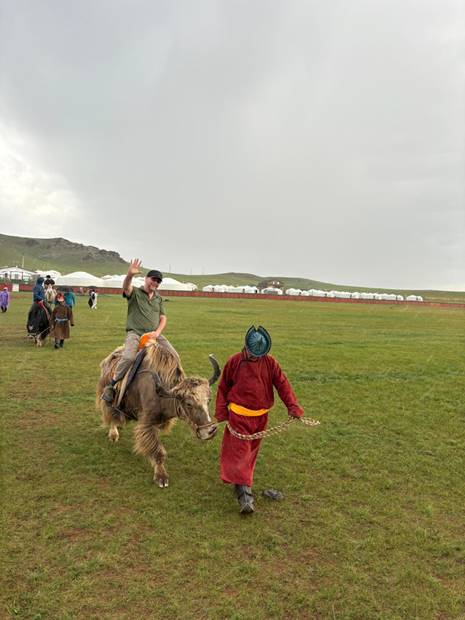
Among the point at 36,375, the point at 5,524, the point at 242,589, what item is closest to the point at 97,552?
the point at 5,524

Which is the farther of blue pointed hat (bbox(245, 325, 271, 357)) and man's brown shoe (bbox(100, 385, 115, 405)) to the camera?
man's brown shoe (bbox(100, 385, 115, 405))

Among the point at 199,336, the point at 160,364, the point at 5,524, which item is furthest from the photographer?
the point at 199,336

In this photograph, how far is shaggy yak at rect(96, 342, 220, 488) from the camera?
16.5ft

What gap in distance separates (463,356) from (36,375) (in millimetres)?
15661

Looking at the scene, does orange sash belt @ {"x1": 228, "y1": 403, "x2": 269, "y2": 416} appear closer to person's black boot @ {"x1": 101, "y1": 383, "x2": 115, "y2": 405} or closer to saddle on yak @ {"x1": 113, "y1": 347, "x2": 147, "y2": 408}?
saddle on yak @ {"x1": 113, "y1": 347, "x2": 147, "y2": 408}

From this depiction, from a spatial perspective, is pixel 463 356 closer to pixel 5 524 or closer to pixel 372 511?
pixel 372 511

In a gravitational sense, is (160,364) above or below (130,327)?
below

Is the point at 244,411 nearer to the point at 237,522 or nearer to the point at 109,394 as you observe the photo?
the point at 237,522

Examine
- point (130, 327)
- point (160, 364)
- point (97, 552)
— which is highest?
point (130, 327)

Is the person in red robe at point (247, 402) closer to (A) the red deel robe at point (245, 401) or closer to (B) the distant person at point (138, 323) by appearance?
(A) the red deel robe at point (245, 401)

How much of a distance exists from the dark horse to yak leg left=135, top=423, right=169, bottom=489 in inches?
457

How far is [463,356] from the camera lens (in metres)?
16.7

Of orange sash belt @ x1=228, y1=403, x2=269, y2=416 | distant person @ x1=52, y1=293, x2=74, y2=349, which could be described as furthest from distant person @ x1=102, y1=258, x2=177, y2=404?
distant person @ x1=52, y1=293, x2=74, y2=349

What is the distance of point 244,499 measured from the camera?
15.5 ft
